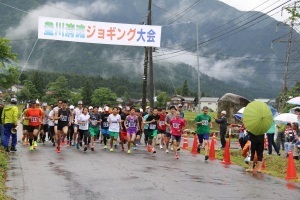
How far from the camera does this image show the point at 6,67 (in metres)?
15.5

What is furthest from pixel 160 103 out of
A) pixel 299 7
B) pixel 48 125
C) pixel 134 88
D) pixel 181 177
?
pixel 181 177

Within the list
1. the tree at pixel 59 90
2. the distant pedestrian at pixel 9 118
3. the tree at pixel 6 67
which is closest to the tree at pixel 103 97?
the tree at pixel 59 90

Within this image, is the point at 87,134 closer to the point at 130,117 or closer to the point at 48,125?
the point at 130,117

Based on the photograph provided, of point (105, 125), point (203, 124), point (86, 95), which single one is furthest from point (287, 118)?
point (86, 95)

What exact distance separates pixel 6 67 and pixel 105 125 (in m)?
5.38

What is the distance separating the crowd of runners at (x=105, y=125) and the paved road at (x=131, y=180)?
2.17 m

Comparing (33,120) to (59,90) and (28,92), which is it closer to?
(28,92)

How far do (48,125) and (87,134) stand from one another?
10.9 ft

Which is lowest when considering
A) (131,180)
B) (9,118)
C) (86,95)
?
(131,180)

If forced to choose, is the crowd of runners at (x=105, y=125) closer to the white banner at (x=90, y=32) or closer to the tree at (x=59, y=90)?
the white banner at (x=90, y=32)

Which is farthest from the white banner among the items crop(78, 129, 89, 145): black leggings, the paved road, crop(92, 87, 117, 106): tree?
crop(92, 87, 117, 106): tree

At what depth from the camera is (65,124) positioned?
17.5 metres

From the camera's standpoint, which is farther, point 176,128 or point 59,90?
point 59,90

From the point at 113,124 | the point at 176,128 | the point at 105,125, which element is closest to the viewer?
the point at 176,128
